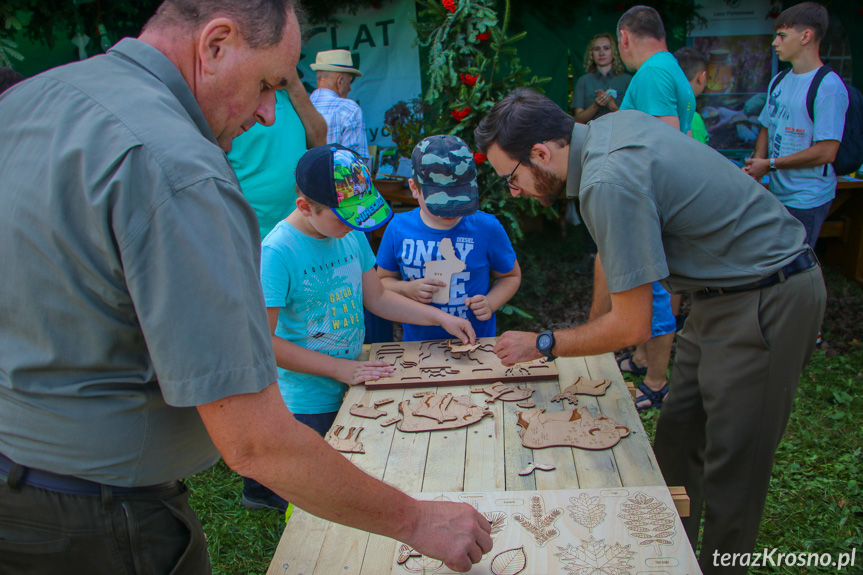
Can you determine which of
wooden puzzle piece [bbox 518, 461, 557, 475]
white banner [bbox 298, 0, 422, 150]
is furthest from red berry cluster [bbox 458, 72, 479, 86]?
wooden puzzle piece [bbox 518, 461, 557, 475]

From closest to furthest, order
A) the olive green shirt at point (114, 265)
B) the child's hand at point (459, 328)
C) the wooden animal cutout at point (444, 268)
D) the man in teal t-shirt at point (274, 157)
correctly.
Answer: the olive green shirt at point (114, 265), the child's hand at point (459, 328), the wooden animal cutout at point (444, 268), the man in teal t-shirt at point (274, 157)

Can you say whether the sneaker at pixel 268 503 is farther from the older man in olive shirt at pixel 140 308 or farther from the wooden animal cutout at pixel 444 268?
the older man in olive shirt at pixel 140 308

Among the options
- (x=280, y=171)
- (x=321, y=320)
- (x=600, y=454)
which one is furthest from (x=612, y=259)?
(x=280, y=171)

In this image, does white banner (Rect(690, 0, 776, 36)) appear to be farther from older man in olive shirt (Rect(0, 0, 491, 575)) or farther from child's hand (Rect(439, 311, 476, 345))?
older man in olive shirt (Rect(0, 0, 491, 575))

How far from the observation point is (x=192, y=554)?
1.28 metres

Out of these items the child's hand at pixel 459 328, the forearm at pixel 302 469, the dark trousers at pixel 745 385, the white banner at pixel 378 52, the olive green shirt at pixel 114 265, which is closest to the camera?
the olive green shirt at pixel 114 265

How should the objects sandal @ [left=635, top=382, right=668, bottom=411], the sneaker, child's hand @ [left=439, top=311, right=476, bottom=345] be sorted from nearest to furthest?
child's hand @ [left=439, top=311, right=476, bottom=345]
the sneaker
sandal @ [left=635, top=382, right=668, bottom=411]

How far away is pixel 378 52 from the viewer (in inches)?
270

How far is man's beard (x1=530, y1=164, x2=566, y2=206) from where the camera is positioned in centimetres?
223

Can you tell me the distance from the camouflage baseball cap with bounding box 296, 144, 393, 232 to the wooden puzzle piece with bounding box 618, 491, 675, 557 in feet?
3.89

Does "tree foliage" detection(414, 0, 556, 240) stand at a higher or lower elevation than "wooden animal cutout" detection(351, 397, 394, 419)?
higher

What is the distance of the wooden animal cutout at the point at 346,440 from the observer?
1886 millimetres

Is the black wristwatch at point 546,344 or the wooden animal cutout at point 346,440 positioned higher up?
the black wristwatch at point 546,344

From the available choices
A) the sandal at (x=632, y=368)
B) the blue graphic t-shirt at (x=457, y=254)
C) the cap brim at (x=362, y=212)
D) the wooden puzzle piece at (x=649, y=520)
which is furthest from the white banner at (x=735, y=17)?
the wooden puzzle piece at (x=649, y=520)
